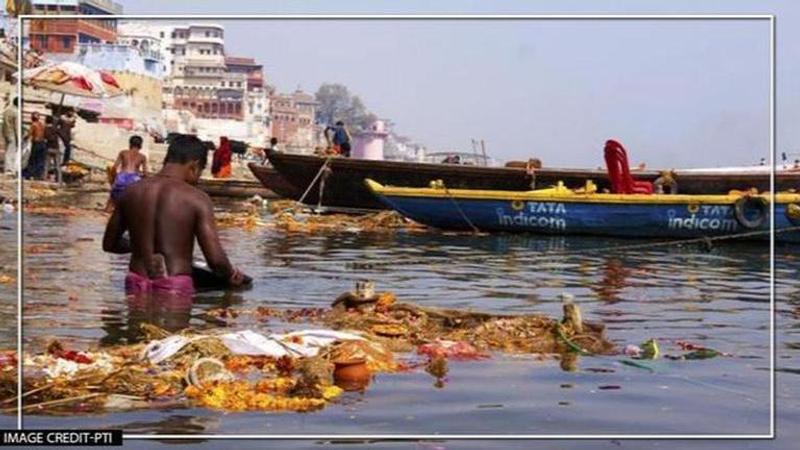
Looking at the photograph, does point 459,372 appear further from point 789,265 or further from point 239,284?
point 789,265

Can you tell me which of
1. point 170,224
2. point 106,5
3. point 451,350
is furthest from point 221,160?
point 106,5

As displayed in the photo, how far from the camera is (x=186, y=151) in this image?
27.9ft

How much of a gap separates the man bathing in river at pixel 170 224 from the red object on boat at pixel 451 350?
214 centimetres

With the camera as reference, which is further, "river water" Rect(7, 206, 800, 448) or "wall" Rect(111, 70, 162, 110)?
"wall" Rect(111, 70, 162, 110)

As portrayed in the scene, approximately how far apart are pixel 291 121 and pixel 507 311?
109 metres

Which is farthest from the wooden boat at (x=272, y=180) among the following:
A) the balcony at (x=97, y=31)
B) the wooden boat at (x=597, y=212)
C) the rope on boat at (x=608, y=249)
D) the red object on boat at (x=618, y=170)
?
the balcony at (x=97, y=31)

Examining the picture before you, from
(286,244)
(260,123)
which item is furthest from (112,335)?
(260,123)

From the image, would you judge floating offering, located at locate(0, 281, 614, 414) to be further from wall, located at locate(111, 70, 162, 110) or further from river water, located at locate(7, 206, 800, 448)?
wall, located at locate(111, 70, 162, 110)

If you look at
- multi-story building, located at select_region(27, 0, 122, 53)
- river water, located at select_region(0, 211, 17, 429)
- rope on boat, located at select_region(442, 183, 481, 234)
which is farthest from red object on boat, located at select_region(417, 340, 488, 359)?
multi-story building, located at select_region(27, 0, 122, 53)

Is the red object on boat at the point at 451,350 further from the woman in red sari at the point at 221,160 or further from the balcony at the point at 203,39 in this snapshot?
the balcony at the point at 203,39

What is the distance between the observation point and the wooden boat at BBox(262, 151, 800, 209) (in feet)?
70.3

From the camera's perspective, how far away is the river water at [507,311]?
5168 mm

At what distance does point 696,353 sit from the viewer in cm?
718

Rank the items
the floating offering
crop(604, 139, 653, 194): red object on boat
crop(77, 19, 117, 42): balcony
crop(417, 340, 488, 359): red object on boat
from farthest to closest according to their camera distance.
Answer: crop(77, 19, 117, 42): balcony
crop(604, 139, 653, 194): red object on boat
crop(417, 340, 488, 359): red object on boat
the floating offering
